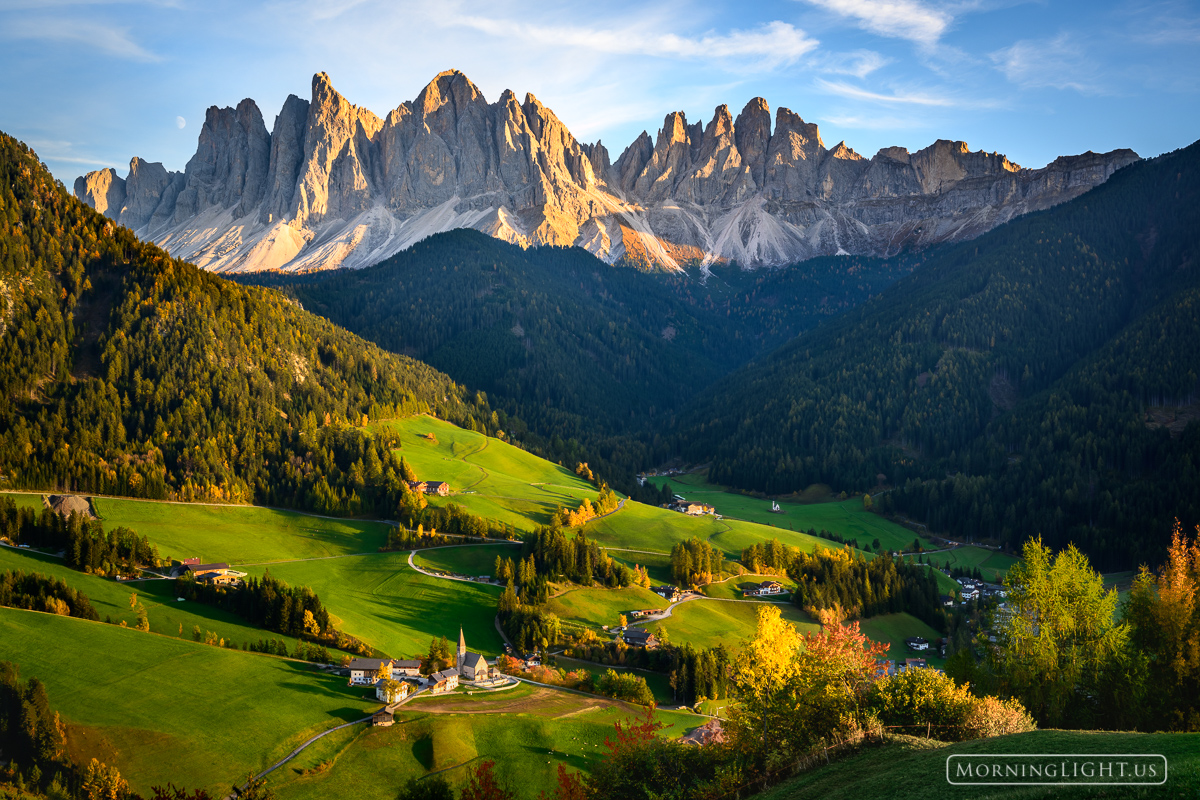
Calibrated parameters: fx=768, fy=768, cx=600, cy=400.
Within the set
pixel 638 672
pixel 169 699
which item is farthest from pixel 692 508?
pixel 169 699

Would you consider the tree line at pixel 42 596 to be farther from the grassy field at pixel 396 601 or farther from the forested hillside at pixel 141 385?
the forested hillside at pixel 141 385

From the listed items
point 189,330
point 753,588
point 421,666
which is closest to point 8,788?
point 421,666

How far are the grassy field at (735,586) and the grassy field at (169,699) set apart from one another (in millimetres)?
66573

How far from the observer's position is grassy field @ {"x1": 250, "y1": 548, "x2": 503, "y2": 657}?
9656 cm

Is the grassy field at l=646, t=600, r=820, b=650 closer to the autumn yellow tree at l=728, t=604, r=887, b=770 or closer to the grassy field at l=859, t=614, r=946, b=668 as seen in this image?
the grassy field at l=859, t=614, r=946, b=668

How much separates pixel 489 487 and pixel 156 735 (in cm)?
10525

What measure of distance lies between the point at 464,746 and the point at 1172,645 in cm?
5248

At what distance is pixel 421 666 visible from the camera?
82.5 metres

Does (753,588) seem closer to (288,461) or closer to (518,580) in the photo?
(518,580)

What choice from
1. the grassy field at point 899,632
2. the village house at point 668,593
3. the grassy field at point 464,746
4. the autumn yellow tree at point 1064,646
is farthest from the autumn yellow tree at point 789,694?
the village house at point 668,593

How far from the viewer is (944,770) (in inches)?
1273

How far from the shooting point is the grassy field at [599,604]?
110m

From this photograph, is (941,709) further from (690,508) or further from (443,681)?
(690,508)

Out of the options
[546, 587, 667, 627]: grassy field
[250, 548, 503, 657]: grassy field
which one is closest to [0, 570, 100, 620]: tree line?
[250, 548, 503, 657]: grassy field
